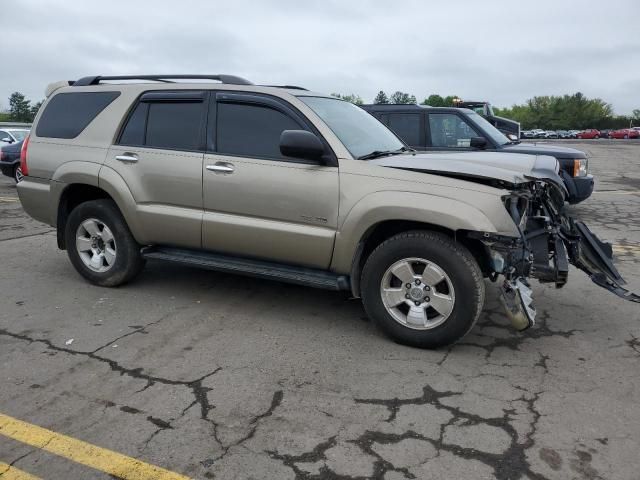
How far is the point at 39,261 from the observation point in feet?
21.2

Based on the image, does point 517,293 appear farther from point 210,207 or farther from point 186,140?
point 186,140

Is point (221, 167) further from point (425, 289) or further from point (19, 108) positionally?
point (19, 108)

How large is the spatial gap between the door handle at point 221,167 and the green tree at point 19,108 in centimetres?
7304

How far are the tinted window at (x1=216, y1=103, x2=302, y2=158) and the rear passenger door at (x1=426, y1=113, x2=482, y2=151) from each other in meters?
5.00

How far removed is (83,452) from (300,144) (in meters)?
2.39

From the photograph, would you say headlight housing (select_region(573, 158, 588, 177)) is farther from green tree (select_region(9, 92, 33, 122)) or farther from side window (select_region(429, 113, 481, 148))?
→ green tree (select_region(9, 92, 33, 122))

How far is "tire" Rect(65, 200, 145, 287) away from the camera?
5.13m

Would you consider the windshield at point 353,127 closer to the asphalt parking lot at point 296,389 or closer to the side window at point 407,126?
the asphalt parking lot at point 296,389

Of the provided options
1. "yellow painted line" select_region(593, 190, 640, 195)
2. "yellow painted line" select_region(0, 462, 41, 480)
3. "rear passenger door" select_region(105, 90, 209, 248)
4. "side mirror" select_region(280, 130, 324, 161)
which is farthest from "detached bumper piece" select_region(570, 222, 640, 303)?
"yellow painted line" select_region(593, 190, 640, 195)

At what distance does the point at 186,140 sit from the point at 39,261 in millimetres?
2907

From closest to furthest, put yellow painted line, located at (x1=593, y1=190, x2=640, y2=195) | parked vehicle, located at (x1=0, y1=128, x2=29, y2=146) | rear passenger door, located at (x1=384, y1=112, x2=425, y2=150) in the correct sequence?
rear passenger door, located at (x1=384, y1=112, x2=425, y2=150) < yellow painted line, located at (x1=593, y1=190, x2=640, y2=195) < parked vehicle, located at (x1=0, y1=128, x2=29, y2=146)

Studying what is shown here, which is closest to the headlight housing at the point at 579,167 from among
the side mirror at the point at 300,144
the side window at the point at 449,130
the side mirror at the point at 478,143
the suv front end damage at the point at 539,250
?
the side mirror at the point at 478,143

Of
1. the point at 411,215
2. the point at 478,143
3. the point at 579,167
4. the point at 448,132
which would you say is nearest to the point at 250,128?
the point at 411,215

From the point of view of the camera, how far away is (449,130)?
9.06 m
